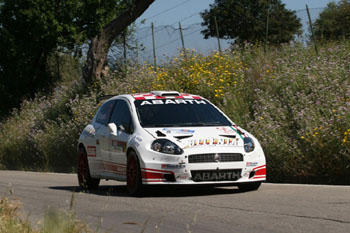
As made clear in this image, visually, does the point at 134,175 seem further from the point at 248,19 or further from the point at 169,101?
the point at 248,19

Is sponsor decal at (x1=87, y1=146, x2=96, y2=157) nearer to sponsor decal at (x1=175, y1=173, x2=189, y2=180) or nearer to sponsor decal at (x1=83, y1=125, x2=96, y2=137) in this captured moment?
sponsor decal at (x1=83, y1=125, x2=96, y2=137)

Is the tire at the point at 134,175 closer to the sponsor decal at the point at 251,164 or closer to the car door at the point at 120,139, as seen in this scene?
the car door at the point at 120,139

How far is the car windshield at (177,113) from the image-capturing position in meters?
12.0

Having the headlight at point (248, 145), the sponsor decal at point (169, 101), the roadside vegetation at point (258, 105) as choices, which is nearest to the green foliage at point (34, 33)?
the roadside vegetation at point (258, 105)

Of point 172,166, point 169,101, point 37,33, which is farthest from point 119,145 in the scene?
point 37,33

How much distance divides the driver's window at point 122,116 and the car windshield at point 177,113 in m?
0.19

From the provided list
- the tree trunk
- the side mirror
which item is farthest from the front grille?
the tree trunk

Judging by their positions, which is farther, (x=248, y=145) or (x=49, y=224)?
(x=248, y=145)

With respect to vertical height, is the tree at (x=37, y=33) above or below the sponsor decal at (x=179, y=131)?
above

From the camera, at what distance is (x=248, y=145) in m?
11.3

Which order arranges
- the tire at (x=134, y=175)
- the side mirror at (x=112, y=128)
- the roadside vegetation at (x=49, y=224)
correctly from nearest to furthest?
the roadside vegetation at (x=49, y=224) < the tire at (x=134, y=175) < the side mirror at (x=112, y=128)

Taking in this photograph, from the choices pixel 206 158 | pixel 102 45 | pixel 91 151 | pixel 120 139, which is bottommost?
pixel 206 158

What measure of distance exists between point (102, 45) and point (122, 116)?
17.9 metres

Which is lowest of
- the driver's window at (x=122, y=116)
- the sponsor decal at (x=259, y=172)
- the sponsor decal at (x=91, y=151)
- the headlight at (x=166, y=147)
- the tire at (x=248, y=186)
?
the tire at (x=248, y=186)
